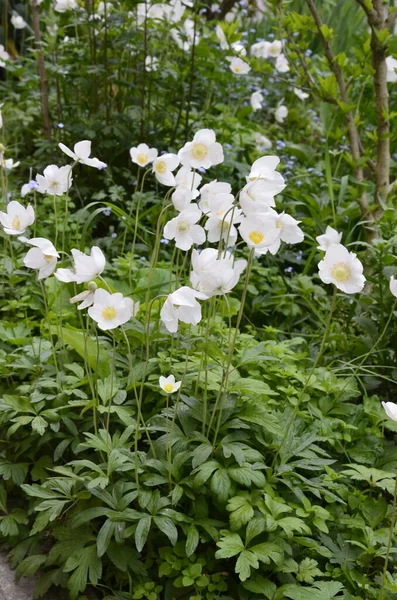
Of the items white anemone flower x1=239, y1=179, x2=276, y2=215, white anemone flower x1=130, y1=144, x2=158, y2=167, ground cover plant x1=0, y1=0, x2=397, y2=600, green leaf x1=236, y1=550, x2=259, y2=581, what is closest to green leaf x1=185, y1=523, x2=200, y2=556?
ground cover plant x1=0, y1=0, x2=397, y2=600

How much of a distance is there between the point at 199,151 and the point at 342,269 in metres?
0.54

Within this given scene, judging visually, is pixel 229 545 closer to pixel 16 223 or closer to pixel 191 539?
pixel 191 539

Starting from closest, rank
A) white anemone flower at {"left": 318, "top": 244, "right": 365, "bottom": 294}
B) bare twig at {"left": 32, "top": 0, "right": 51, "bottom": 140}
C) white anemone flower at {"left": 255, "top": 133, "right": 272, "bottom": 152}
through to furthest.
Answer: white anemone flower at {"left": 318, "top": 244, "right": 365, "bottom": 294}, bare twig at {"left": 32, "top": 0, "right": 51, "bottom": 140}, white anemone flower at {"left": 255, "top": 133, "right": 272, "bottom": 152}

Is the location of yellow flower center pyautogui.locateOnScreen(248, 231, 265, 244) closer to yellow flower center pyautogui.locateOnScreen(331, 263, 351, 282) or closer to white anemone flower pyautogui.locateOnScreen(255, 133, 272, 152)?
yellow flower center pyautogui.locateOnScreen(331, 263, 351, 282)

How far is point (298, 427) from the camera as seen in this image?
1.97 meters

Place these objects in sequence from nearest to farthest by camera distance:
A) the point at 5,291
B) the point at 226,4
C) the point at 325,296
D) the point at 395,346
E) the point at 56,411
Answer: the point at 56,411 < the point at 395,346 < the point at 5,291 < the point at 325,296 < the point at 226,4

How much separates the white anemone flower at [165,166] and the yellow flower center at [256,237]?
482 millimetres

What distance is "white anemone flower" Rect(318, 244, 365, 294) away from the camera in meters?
1.67

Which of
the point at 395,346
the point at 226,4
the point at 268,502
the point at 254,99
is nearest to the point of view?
the point at 268,502

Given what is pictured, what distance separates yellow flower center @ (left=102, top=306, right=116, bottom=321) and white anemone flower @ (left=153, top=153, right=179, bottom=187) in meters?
0.59

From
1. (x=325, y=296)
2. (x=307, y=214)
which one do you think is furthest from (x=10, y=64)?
(x=325, y=296)

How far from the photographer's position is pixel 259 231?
1.64 meters

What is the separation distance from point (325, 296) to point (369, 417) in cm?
96

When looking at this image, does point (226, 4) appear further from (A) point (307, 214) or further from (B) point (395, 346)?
(B) point (395, 346)
